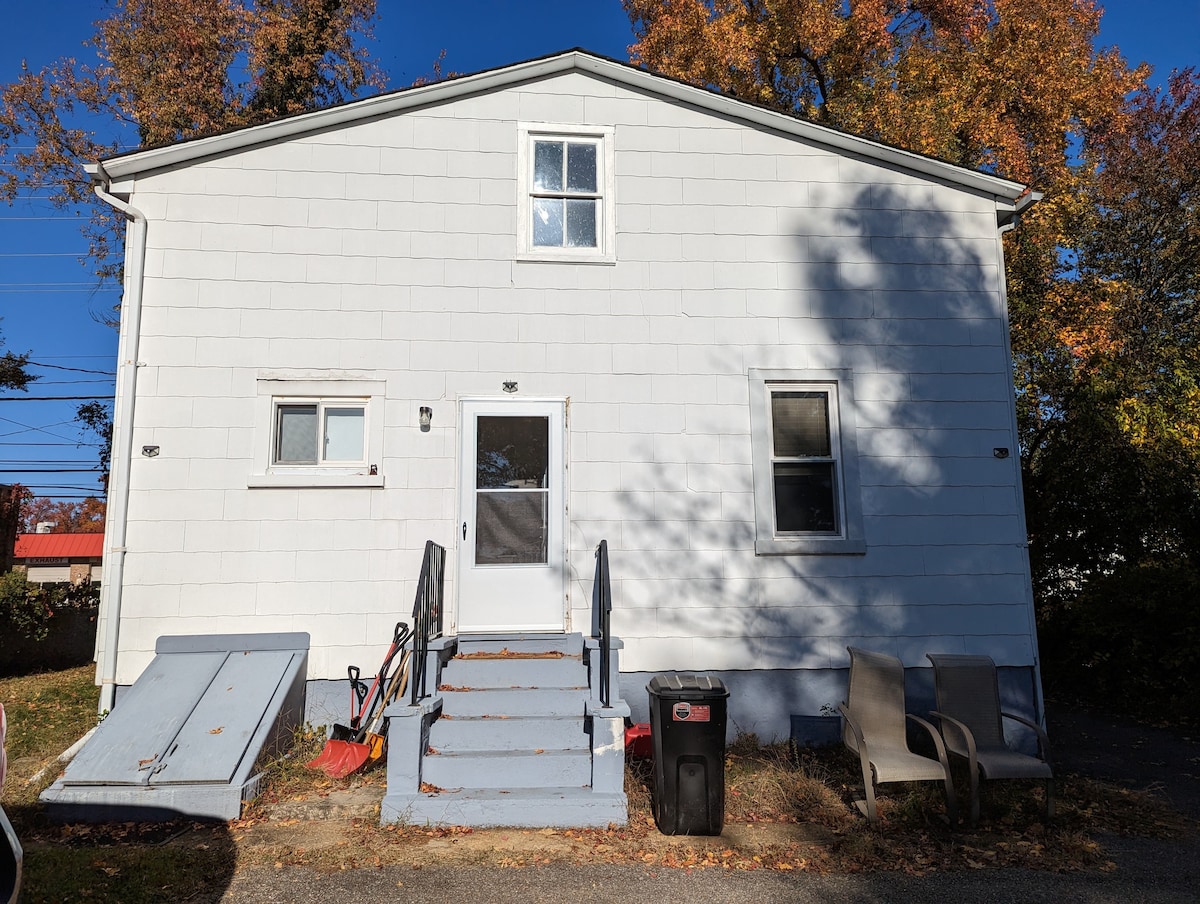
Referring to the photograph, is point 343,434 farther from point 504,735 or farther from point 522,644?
point 504,735

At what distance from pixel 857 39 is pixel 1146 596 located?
11357 mm

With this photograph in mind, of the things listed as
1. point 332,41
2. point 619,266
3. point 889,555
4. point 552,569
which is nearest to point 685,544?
point 552,569

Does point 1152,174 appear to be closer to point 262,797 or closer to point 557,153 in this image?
point 557,153

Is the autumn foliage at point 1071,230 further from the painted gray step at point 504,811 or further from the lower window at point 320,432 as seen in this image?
the lower window at point 320,432

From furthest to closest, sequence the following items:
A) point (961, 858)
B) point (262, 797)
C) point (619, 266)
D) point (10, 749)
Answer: point (619, 266) → point (10, 749) → point (262, 797) → point (961, 858)

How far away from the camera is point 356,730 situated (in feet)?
22.9

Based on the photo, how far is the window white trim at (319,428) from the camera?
7.34m

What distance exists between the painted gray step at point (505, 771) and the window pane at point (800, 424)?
356cm

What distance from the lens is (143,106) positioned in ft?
51.5

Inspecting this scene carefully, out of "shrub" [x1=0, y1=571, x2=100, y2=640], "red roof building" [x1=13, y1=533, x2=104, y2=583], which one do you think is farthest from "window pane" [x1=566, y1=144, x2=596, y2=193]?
"red roof building" [x1=13, y1=533, x2=104, y2=583]

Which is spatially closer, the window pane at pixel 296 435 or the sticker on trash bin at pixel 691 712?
the sticker on trash bin at pixel 691 712

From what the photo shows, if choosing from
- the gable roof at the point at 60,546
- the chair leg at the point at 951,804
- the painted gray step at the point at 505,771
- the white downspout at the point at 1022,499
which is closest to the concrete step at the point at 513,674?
the painted gray step at the point at 505,771

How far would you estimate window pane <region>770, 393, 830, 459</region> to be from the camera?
7.88 metres

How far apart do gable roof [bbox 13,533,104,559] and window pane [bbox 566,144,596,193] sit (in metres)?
36.1
